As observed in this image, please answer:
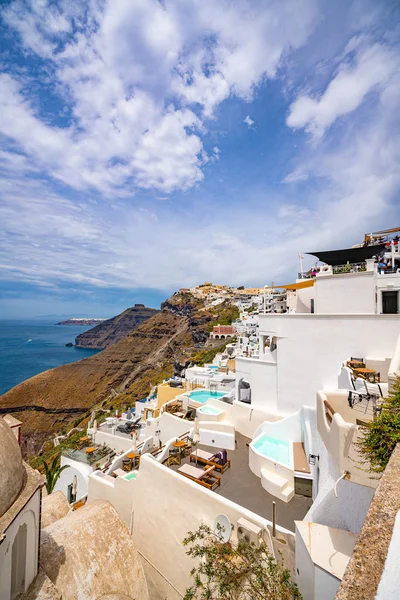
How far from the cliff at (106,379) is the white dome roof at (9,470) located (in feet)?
123

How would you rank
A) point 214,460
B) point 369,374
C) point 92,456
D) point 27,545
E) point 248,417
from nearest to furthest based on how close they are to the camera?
point 27,545 → point 369,374 → point 214,460 → point 248,417 → point 92,456

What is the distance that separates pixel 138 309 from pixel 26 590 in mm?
190354

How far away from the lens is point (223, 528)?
23.9 ft

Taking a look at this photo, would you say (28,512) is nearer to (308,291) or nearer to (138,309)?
(308,291)

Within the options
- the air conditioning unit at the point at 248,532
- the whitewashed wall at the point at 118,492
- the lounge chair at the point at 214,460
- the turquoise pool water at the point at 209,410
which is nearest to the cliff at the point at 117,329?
the turquoise pool water at the point at 209,410

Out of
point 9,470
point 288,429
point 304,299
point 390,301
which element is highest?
point 304,299

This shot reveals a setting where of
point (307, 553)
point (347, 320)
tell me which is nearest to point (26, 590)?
point (307, 553)

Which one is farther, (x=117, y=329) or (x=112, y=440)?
(x=117, y=329)

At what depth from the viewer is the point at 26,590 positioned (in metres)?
5.83

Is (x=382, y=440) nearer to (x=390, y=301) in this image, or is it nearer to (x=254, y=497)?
(x=254, y=497)

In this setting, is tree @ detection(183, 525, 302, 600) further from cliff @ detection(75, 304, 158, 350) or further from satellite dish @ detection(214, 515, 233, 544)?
cliff @ detection(75, 304, 158, 350)

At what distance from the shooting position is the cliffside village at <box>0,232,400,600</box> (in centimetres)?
469

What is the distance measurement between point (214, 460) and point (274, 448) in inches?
94.9

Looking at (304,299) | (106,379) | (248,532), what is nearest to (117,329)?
(106,379)
